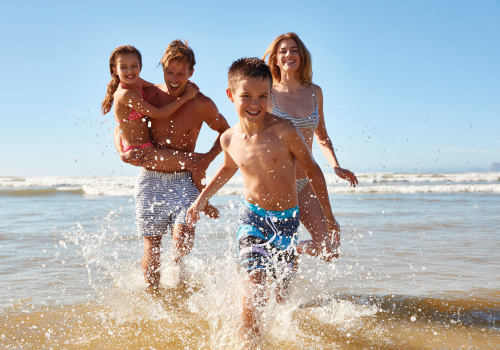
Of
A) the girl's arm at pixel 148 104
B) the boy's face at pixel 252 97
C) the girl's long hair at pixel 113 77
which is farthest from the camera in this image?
the girl's long hair at pixel 113 77

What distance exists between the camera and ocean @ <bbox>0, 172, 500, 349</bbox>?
3.04m

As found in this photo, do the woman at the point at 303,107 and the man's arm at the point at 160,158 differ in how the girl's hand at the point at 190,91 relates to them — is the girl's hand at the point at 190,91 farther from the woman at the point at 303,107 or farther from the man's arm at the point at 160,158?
the woman at the point at 303,107

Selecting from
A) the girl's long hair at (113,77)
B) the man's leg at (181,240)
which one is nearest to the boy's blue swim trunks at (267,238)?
the man's leg at (181,240)

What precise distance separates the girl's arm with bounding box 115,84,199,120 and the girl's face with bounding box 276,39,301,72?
32.2 inches

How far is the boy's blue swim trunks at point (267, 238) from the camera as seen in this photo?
9.66 feet

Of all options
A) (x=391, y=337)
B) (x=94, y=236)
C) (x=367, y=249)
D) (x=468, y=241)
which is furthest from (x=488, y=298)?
(x=94, y=236)

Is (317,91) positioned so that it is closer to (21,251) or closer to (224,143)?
(224,143)

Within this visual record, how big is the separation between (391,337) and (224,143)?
5.66 feet

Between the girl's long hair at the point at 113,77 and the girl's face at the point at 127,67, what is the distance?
0.14ft

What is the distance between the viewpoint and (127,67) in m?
3.79

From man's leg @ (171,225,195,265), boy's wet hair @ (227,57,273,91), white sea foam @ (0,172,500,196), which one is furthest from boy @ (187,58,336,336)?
white sea foam @ (0,172,500,196)

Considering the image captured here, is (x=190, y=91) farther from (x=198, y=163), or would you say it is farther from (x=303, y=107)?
(x=303, y=107)

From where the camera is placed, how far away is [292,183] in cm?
308

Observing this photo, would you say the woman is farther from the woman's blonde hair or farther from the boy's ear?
the boy's ear
